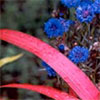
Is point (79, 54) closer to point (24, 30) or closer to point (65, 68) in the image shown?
point (65, 68)

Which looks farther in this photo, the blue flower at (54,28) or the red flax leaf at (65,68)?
the blue flower at (54,28)

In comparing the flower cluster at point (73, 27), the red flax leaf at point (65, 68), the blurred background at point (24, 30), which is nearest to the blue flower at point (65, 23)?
the flower cluster at point (73, 27)

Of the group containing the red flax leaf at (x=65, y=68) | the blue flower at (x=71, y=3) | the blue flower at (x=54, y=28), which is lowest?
the red flax leaf at (x=65, y=68)

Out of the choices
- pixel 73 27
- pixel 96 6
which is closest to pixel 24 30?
pixel 73 27

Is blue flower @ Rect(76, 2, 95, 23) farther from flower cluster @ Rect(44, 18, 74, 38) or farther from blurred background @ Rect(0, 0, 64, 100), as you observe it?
blurred background @ Rect(0, 0, 64, 100)

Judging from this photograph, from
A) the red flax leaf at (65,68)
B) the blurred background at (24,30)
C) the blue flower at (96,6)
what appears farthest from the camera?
the blurred background at (24,30)

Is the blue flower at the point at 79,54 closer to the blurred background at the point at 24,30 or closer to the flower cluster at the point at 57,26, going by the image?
the flower cluster at the point at 57,26

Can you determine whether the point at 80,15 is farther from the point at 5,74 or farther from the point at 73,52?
the point at 5,74
